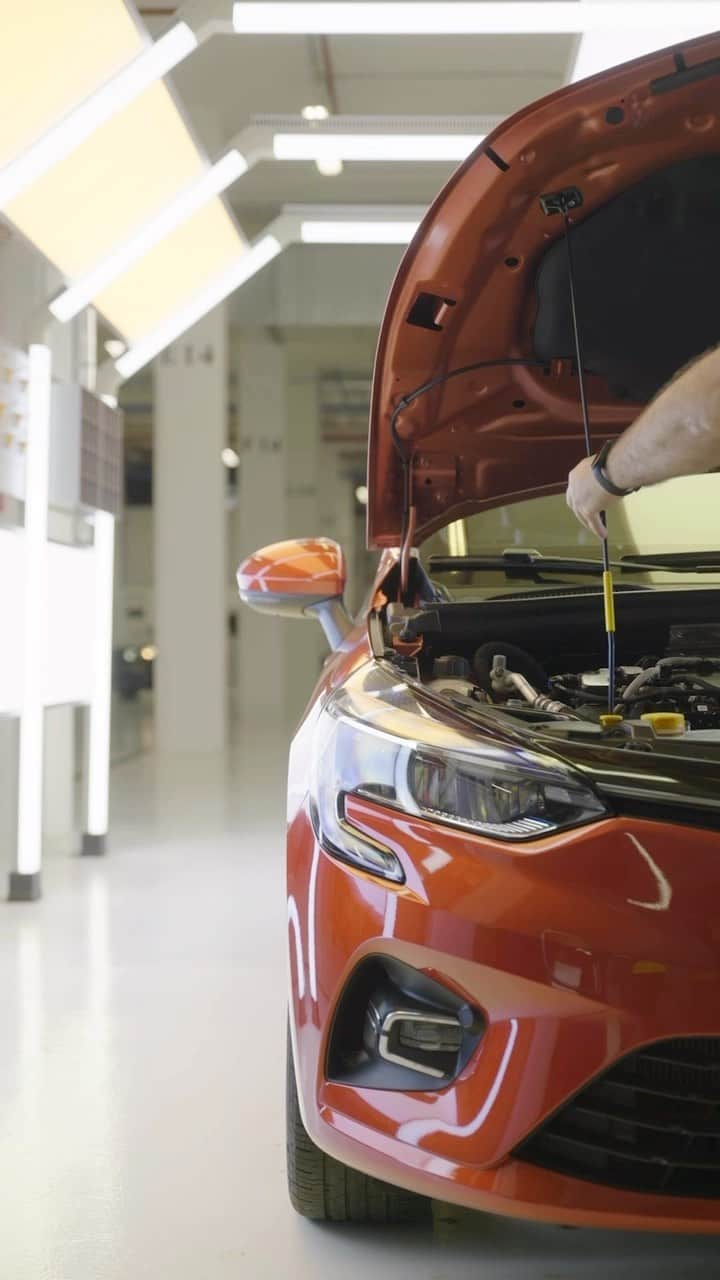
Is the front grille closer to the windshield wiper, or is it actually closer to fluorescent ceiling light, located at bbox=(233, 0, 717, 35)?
the windshield wiper

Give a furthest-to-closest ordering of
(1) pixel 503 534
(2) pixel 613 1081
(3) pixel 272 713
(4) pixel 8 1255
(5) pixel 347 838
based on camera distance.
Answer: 1. (3) pixel 272 713
2. (1) pixel 503 534
3. (4) pixel 8 1255
4. (5) pixel 347 838
5. (2) pixel 613 1081

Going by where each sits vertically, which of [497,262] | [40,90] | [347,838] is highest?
[40,90]

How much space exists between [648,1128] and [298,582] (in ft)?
4.72

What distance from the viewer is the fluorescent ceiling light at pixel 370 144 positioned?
16.9 ft

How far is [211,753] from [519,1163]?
9312 millimetres

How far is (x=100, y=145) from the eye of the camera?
14.7 feet

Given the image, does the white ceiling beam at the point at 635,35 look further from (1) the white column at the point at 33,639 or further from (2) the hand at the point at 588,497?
(2) the hand at the point at 588,497

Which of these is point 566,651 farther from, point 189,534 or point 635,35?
point 189,534

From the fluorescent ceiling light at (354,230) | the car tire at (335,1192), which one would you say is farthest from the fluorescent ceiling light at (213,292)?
the car tire at (335,1192)

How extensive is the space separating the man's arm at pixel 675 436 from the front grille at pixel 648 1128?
0.65 m

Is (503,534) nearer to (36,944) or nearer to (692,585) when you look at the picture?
(692,585)

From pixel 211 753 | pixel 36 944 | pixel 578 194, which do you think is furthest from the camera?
pixel 211 753

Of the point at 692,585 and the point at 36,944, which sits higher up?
the point at 692,585

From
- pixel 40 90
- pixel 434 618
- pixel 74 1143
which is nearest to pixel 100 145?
pixel 40 90
